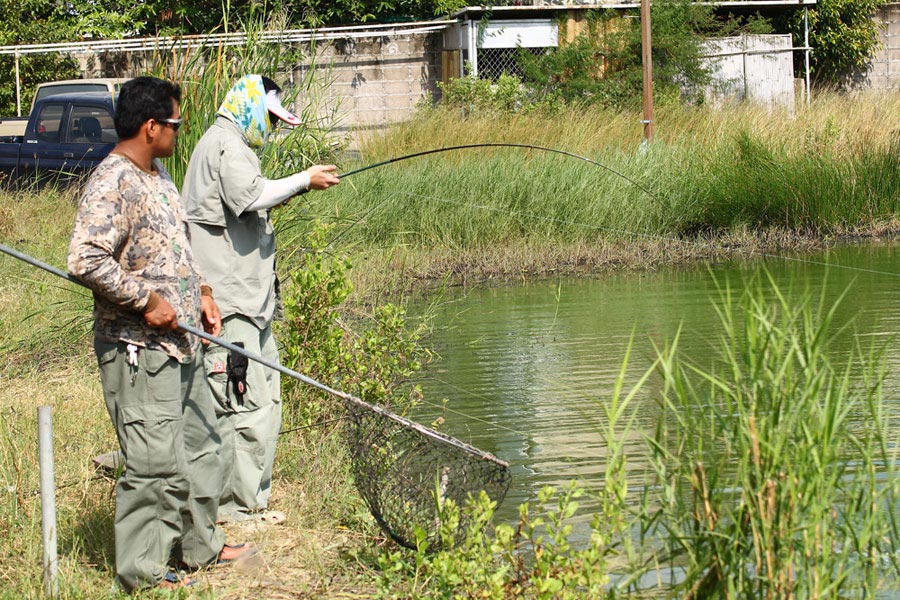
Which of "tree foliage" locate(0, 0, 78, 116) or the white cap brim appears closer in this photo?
the white cap brim

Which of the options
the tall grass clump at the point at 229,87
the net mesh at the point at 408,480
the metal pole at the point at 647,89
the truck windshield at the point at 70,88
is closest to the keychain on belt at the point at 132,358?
the net mesh at the point at 408,480

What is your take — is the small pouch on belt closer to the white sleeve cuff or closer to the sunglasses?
the white sleeve cuff

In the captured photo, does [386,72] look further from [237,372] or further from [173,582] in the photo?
[173,582]

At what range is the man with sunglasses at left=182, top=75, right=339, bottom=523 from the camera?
15.5 ft

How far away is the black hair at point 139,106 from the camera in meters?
4.10

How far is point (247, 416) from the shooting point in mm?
4930

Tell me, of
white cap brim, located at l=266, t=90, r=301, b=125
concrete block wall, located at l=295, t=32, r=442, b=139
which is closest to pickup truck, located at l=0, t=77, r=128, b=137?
concrete block wall, located at l=295, t=32, r=442, b=139

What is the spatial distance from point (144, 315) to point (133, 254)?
0.22m

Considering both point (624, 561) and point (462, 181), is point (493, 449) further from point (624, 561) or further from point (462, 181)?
point (462, 181)

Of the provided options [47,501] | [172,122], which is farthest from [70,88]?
[47,501]

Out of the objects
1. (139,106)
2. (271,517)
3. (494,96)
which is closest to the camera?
(139,106)

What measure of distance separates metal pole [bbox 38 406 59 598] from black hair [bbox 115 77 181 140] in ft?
3.18

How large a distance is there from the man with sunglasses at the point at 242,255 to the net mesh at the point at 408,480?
46 centimetres

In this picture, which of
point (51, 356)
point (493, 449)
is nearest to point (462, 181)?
Result: point (51, 356)
